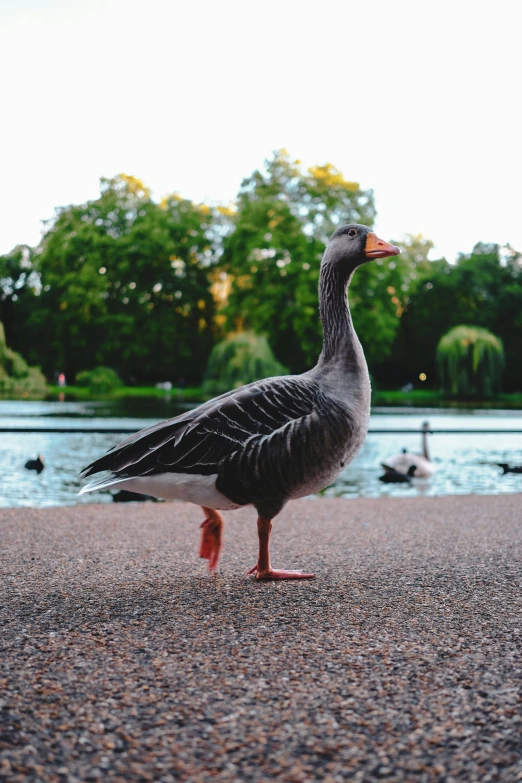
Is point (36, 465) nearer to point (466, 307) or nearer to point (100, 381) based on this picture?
point (100, 381)

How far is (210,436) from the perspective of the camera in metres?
3.50

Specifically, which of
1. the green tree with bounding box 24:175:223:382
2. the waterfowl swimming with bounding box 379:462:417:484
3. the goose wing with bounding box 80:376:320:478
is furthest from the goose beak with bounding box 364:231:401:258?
the green tree with bounding box 24:175:223:382

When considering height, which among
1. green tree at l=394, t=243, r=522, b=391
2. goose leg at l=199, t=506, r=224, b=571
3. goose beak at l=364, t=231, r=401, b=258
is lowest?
goose leg at l=199, t=506, r=224, b=571

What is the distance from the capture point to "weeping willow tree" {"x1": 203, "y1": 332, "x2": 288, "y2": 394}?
28141mm

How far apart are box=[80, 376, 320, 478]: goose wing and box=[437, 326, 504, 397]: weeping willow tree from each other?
102 ft

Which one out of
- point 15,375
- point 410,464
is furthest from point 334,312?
point 15,375

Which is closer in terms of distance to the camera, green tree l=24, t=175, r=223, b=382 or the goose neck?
the goose neck

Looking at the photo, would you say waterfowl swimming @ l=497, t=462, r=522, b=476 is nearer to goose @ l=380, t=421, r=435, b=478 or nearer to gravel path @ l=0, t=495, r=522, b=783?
goose @ l=380, t=421, r=435, b=478

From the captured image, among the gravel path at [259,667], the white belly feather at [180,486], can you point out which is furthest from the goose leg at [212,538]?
the white belly feather at [180,486]

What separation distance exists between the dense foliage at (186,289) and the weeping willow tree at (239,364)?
29.4 ft

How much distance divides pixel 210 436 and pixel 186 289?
136 feet

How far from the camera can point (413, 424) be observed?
21859 mm

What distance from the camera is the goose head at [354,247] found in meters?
3.78

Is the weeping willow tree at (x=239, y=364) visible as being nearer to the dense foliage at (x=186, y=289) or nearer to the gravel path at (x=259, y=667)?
the dense foliage at (x=186, y=289)
